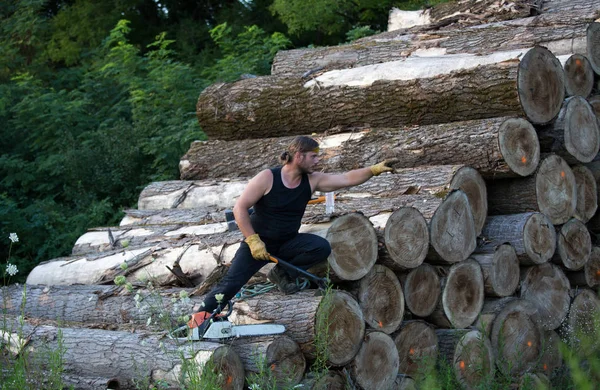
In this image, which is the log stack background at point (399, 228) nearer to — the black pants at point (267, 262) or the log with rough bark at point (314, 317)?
the log with rough bark at point (314, 317)

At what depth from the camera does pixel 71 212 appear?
11.4 metres

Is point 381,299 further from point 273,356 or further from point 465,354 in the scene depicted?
point 273,356

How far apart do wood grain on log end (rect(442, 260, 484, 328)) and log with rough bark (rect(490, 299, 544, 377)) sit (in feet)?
0.71

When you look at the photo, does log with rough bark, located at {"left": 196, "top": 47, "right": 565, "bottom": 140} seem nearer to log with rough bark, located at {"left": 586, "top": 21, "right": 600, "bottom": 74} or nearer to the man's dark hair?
log with rough bark, located at {"left": 586, "top": 21, "right": 600, "bottom": 74}

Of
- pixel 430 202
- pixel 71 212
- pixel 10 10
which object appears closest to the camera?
pixel 430 202

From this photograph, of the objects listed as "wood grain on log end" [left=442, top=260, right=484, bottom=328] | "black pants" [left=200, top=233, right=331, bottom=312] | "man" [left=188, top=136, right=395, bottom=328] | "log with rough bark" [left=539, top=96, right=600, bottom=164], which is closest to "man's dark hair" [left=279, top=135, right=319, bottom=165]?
"man" [left=188, top=136, right=395, bottom=328]

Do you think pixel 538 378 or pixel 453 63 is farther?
pixel 453 63

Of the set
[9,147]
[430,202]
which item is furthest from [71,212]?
[430,202]

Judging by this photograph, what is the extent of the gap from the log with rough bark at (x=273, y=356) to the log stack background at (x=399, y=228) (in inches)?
0.4

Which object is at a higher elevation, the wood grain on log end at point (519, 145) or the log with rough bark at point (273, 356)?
the wood grain on log end at point (519, 145)

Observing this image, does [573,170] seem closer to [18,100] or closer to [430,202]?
[430,202]

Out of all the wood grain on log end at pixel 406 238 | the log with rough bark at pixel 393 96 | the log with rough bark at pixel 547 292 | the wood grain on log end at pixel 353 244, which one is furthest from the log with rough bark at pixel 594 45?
the wood grain on log end at pixel 353 244

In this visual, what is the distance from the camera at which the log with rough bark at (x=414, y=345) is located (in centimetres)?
630

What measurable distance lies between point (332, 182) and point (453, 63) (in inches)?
99.9
